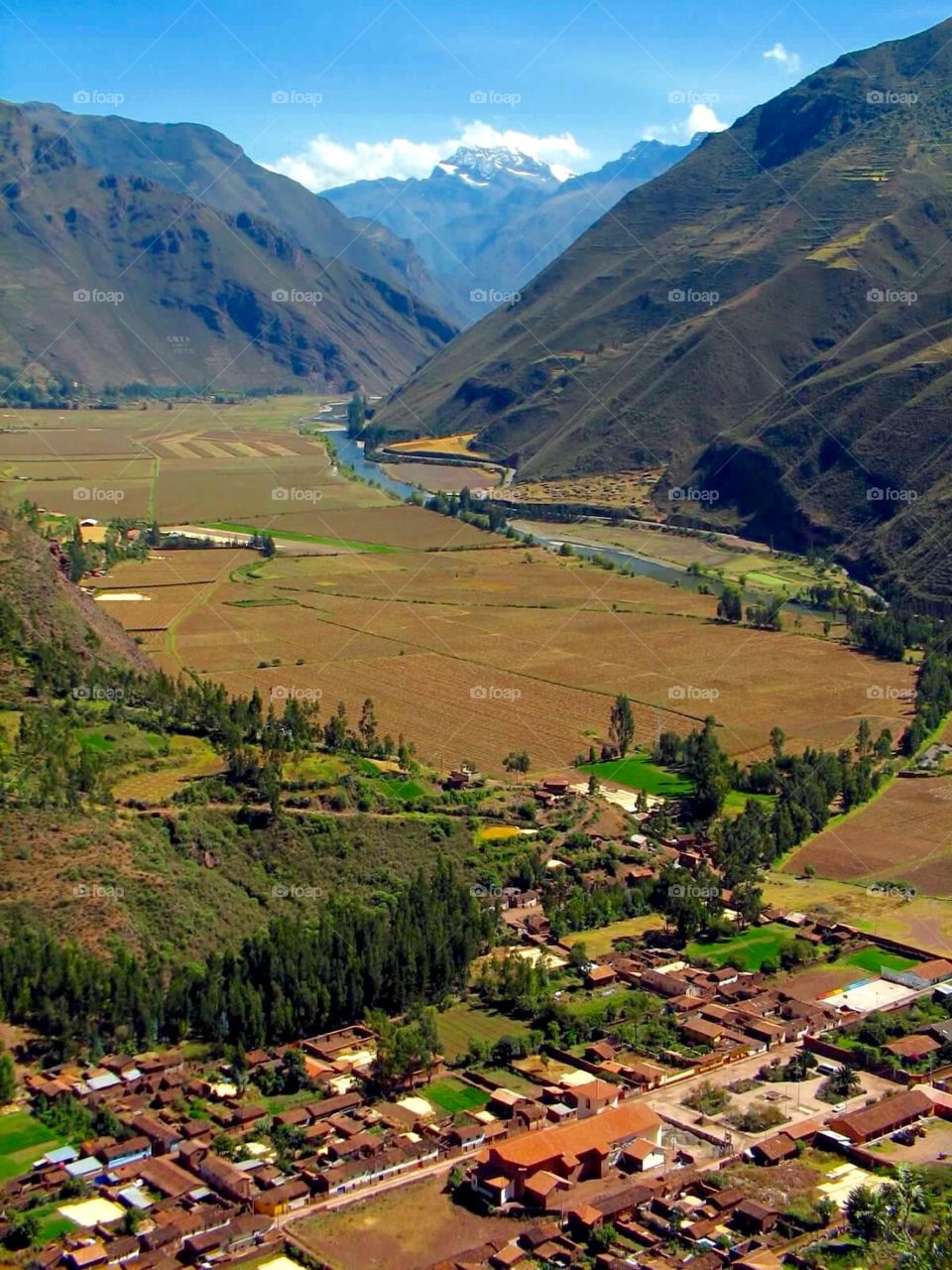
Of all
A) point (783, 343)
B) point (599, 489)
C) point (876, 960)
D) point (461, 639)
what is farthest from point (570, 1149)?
point (783, 343)

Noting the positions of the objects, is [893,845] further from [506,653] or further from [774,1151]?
[506,653]

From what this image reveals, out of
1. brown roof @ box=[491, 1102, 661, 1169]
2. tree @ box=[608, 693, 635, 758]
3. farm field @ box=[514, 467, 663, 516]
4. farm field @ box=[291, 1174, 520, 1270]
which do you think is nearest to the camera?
farm field @ box=[291, 1174, 520, 1270]

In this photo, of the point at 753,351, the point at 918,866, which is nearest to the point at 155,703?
the point at 918,866

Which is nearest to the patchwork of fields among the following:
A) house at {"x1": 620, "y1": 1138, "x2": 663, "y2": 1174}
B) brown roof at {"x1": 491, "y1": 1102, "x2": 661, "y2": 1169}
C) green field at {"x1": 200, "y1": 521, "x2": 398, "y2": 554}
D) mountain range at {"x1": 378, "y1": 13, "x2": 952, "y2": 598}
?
green field at {"x1": 200, "y1": 521, "x2": 398, "y2": 554}

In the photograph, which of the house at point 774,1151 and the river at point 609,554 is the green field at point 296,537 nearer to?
the river at point 609,554

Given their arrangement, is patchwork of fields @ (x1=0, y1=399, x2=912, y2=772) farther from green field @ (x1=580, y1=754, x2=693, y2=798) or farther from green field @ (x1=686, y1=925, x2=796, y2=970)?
green field @ (x1=686, y1=925, x2=796, y2=970)

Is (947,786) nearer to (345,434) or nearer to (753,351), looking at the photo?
(753,351)
